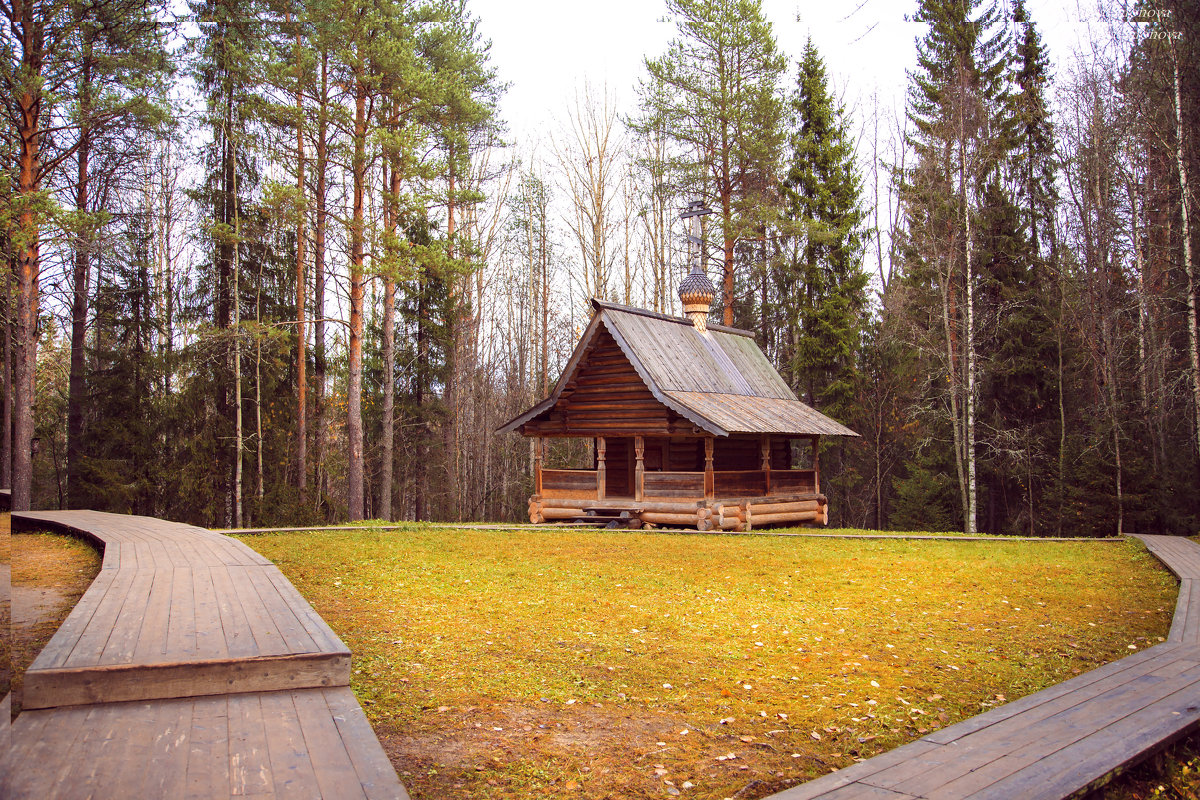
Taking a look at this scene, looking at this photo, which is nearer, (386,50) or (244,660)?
(244,660)

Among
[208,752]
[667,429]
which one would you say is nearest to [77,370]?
[667,429]

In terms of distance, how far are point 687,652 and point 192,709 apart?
12.2ft

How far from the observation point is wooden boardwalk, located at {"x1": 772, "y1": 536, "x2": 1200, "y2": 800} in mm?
3414

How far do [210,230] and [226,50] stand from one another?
467 centimetres

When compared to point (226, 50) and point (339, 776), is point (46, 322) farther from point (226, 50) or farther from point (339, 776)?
point (339, 776)

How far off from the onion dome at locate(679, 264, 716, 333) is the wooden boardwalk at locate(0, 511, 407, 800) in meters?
18.3

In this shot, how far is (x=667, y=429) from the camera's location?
61.3ft

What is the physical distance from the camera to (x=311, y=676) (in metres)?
4.54

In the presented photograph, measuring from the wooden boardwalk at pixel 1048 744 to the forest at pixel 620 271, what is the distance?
14.6 m

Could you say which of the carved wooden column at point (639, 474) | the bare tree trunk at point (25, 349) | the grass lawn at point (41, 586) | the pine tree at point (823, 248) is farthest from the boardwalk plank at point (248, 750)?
the pine tree at point (823, 248)

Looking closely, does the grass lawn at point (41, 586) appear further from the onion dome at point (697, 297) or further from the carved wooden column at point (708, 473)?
the onion dome at point (697, 297)

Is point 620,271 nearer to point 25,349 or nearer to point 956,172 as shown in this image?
point 956,172

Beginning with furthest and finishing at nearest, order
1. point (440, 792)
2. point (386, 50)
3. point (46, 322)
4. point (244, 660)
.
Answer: point (46, 322) → point (386, 50) → point (244, 660) → point (440, 792)

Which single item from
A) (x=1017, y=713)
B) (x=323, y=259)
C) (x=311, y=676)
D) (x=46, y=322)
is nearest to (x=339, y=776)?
(x=311, y=676)
